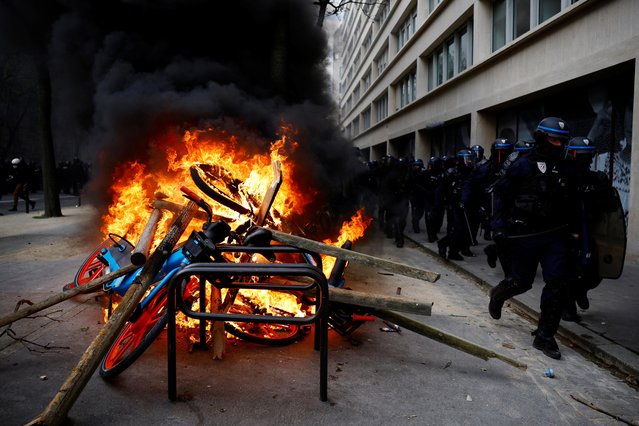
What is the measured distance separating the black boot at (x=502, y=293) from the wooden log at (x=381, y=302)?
1.45 meters

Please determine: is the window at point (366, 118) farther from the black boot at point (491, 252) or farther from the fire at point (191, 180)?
the black boot at point (491, 252)

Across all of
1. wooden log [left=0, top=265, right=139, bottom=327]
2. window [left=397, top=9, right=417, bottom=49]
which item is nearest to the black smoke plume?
wooden log [left=0, top=265, right=139, bottom=327]

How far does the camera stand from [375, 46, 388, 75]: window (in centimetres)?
3116

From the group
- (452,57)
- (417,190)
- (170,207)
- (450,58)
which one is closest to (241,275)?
(170,207)

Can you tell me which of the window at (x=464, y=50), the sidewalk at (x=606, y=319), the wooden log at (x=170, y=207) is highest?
the window at (x=464, y=50)

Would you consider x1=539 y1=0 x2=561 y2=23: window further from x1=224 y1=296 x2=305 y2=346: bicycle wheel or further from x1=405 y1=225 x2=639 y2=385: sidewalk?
x1=224 y1=296 x2=305 y2=346: bicycle wheel

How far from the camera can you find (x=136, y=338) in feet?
11.3

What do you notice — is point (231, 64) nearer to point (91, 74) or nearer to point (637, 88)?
point (91, 74)

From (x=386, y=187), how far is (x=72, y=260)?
21.3 feet

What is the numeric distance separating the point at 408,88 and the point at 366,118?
53.2 ft

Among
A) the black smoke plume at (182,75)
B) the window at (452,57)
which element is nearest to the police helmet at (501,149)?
the black smoke plume at (182,75)

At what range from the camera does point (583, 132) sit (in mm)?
9703

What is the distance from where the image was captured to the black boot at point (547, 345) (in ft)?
12.6

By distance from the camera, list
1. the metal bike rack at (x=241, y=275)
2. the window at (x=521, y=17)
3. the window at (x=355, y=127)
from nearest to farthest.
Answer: the metal bike rack at (x=241, y=275) → the window at (x=521, y=17) → the window at (x=355, y=127)
